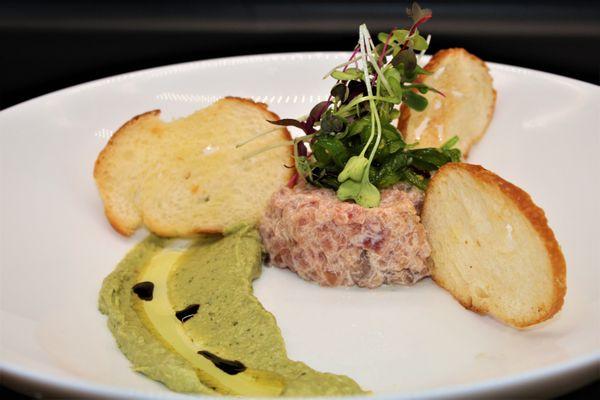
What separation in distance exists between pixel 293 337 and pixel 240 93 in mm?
1407

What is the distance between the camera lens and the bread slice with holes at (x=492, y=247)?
1826mm

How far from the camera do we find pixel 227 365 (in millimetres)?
1805

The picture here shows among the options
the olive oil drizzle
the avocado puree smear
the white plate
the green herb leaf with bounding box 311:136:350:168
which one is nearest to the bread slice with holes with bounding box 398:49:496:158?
the white plate

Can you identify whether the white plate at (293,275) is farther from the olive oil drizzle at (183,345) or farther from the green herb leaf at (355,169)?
the green herb leaf at (355,169)

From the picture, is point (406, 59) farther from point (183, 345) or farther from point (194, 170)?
point (183, 345)

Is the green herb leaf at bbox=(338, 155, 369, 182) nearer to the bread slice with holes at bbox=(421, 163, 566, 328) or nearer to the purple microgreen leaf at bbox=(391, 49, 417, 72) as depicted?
the bread slice with holes at bbox=(421, 163, 566, 328)

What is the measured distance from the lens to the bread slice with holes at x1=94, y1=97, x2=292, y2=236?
2.46 m

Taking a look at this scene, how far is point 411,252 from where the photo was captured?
2129 mm

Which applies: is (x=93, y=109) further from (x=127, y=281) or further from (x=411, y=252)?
(x=411, y=252)

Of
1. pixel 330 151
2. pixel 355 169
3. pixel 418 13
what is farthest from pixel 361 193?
pixel 418 13

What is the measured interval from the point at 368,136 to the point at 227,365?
0.87 metres

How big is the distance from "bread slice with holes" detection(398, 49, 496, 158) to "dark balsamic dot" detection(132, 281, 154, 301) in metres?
1.08

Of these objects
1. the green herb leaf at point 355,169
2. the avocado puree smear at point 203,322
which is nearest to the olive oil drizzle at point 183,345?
the avocado puree smear at point 203,322

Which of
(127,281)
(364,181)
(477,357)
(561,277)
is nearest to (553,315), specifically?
(561,277)
